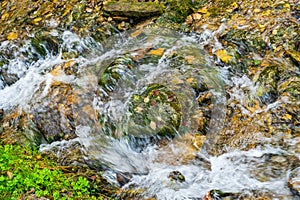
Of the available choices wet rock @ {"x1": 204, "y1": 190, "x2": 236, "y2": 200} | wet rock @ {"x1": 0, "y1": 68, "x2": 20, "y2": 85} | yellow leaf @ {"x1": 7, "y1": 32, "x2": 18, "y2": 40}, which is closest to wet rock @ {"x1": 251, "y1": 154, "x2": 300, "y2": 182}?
wet rock @ {"x1": 204, "y1": 190, "x2": 236, "y2": 200}

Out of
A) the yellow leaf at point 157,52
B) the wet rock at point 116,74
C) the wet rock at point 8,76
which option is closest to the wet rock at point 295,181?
the wet rock at point 116,74

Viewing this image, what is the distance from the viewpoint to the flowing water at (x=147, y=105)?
14.1 feet

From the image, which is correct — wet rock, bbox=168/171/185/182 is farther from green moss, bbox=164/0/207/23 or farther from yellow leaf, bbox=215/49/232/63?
green moss, bbox=164/0/207/23

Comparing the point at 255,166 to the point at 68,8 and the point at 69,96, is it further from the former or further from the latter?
the point at 68,8

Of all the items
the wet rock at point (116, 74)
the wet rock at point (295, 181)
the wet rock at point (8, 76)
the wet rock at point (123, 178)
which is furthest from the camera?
the wet rock at point (8, 76)

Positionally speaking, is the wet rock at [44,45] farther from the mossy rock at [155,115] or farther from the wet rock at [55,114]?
the mossy rock at [155,115]

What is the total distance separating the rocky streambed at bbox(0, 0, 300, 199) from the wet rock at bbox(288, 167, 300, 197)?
0.01 m

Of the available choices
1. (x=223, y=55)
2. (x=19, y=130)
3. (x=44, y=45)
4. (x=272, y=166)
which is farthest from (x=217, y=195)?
(x=44, y=45)

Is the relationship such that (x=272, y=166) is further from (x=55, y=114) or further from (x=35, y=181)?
(x=55, y=114)

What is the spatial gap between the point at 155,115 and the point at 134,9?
2.59 m

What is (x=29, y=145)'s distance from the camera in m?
5.18

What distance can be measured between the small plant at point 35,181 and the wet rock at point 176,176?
1.01m

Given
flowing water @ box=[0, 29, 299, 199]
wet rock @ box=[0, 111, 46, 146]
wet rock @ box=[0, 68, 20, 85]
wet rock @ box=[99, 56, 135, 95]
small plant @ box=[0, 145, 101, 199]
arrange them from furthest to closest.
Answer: wet rock @ box=[0, 68, 20, 85], wet rock @ box=[99, 56, 135, 95], wet rock @ box=[0, 111, 46, 146], flowing water @ box=[0, 29, 299, 199], small plant @ box=[0, 145, 101, 199]

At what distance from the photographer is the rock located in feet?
21.4
